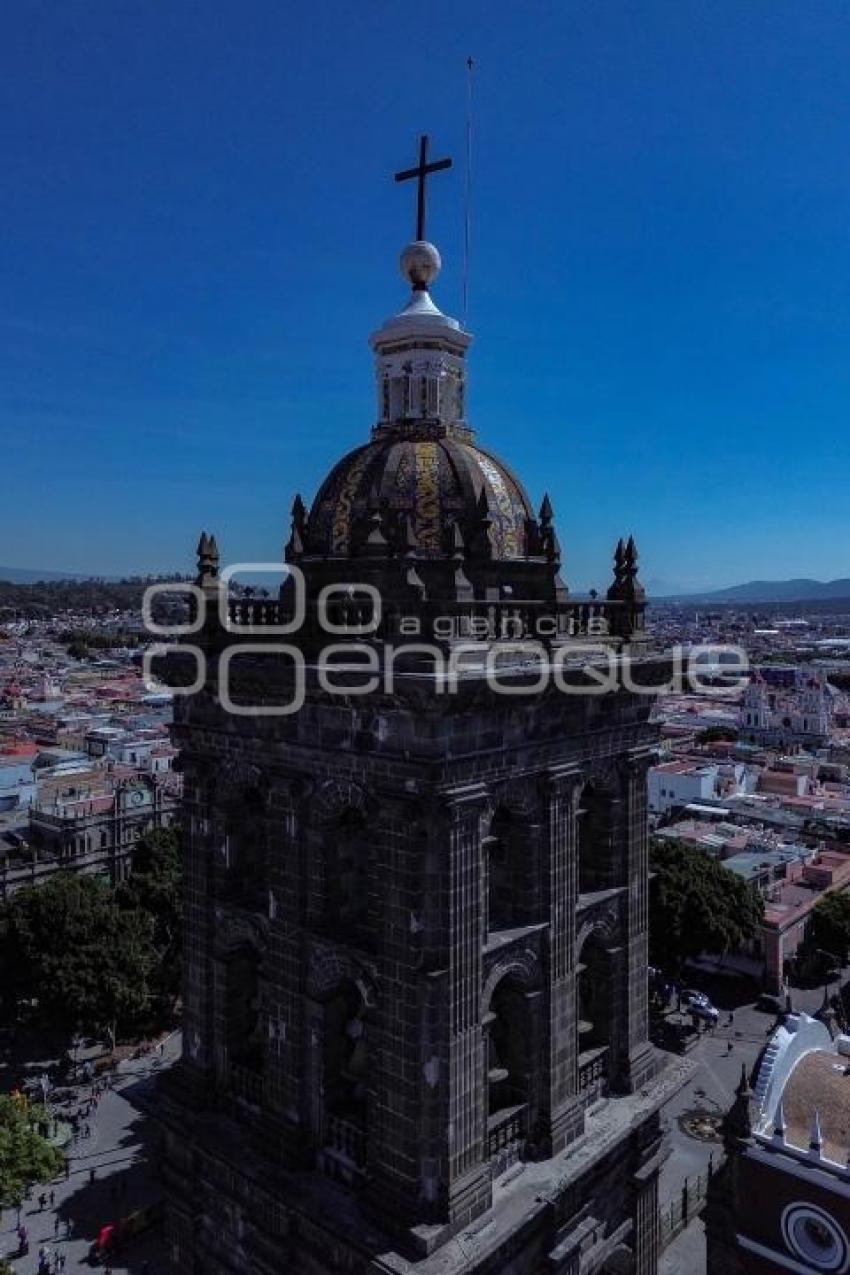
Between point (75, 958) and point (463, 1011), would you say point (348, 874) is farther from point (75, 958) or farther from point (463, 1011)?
point (75, 958)

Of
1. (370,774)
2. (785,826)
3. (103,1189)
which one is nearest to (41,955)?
(103,1189)

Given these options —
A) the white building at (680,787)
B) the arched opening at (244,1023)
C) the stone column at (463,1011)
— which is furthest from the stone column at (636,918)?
the white building at (680,787)

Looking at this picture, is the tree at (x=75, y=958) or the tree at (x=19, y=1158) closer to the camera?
the tree at (x=19, y=1158)

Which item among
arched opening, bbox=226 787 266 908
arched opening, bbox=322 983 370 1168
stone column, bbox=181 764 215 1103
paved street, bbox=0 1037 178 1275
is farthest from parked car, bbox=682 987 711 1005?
arched opening, bbox=226 787 266 908

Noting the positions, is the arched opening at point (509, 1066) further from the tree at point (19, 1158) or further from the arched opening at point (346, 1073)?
the tree at point (19, 1158)

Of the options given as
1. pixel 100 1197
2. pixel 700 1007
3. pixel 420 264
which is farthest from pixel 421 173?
pixel 700 1007

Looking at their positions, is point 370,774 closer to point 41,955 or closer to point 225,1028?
point 225,1028

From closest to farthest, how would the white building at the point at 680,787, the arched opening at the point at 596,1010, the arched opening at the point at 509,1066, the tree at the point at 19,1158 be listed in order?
the arched opening at the point at 509,1066
the arched opening at the point at 596,1010
the tree at the point at 19,1158
the white building at the point at 680,787
